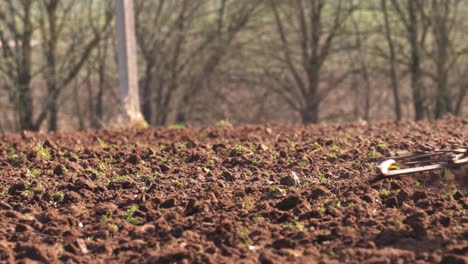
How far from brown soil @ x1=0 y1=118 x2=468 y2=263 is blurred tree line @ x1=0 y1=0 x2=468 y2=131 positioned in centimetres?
1359

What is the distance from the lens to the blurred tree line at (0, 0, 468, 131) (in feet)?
65.0

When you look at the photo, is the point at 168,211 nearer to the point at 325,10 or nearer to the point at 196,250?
the point at 196,250

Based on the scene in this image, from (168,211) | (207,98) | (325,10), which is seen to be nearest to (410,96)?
(325,10)

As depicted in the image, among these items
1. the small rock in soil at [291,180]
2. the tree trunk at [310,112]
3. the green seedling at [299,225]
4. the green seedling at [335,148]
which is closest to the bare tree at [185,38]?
the tree trunk at [310,112]

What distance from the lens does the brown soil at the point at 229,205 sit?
374 centimetres

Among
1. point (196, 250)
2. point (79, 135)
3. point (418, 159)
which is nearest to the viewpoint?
point (196, 250)

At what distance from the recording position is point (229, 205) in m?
4.45

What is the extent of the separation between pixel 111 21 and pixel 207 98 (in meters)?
3.67

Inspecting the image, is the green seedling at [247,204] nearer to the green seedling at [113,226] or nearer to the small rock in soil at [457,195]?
the green seedling at [113,226]

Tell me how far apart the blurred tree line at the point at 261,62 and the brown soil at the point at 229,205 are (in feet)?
44.6

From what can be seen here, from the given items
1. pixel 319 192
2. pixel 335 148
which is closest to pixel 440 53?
pixel 335 148

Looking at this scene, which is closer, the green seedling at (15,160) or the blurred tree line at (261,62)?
the green seedling at (15,160)

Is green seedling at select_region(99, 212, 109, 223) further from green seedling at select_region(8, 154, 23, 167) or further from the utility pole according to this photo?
the utility pole

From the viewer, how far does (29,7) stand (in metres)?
18.5
